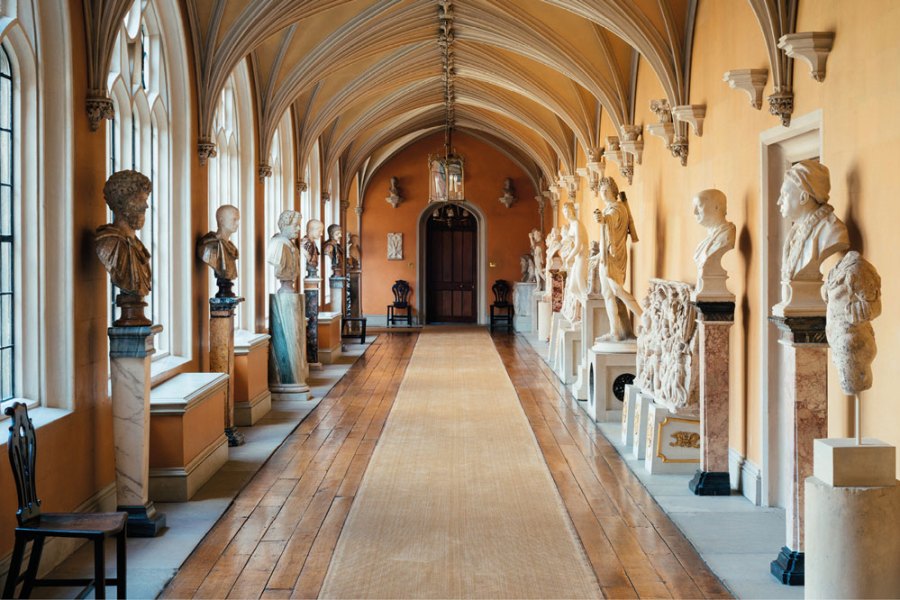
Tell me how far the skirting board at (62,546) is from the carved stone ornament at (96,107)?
2.29 meters

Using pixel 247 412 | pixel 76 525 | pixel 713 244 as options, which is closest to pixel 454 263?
pixel 247 412

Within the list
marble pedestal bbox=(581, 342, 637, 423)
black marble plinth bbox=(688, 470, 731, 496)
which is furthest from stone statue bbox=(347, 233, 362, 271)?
black marble plinth bbox=(688, 470, 731, 496)

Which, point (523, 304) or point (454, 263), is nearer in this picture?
point (523, 304)

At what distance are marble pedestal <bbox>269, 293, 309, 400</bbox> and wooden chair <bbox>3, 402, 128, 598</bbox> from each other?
668 centimetres

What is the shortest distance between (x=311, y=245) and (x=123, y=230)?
8.80 metres

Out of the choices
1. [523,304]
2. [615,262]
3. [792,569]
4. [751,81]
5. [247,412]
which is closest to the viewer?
[792,569]

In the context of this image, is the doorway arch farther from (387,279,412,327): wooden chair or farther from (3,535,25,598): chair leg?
(3,535,25,598): chair leg

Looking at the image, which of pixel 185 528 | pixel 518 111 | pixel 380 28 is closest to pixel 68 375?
pixel 185 528

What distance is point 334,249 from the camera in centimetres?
1773

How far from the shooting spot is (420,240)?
24.0 m

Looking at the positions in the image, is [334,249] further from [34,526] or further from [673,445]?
[34,526]

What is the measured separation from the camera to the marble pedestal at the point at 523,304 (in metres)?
22.0

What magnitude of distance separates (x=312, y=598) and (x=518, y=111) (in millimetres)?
13996

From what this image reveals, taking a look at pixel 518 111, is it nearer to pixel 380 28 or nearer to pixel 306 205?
pixel 306 205
